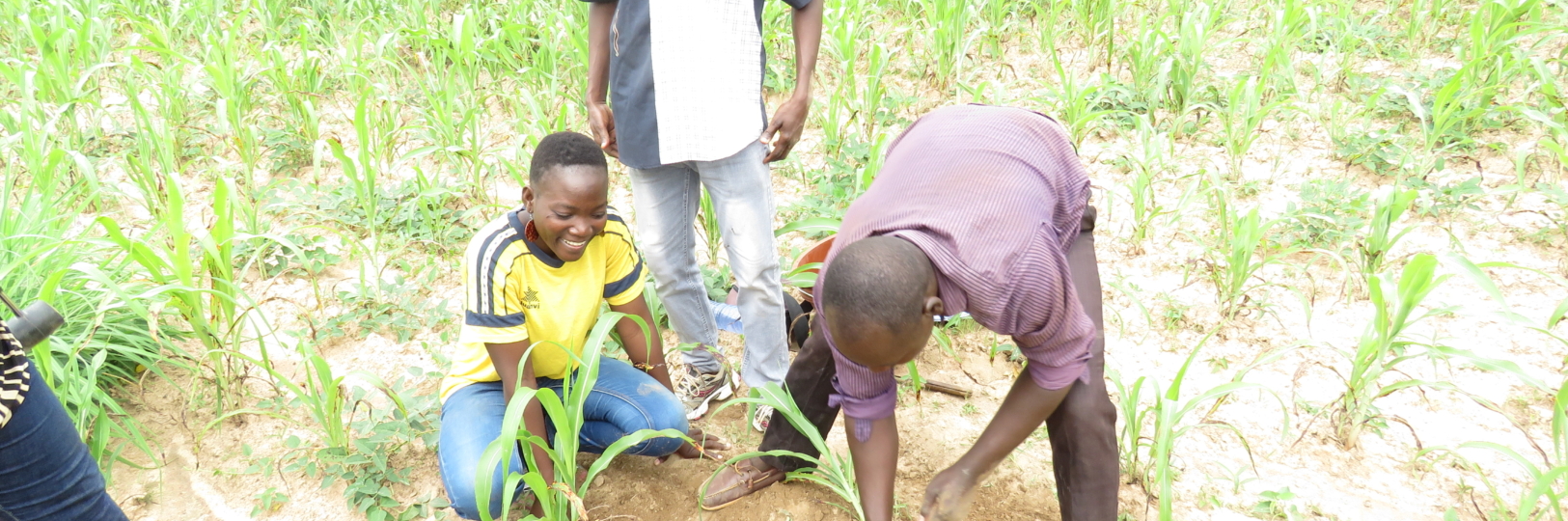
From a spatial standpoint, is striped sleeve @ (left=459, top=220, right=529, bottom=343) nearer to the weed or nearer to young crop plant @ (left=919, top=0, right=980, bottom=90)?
the weed

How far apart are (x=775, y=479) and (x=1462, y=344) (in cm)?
178

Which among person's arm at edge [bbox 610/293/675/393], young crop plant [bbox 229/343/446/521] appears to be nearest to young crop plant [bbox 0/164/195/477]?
young crop plant [bbox 229/343/446/521]

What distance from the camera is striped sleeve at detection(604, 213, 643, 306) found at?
71.4 inches

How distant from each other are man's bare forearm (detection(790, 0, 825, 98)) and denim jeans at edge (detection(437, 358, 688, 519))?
73cm

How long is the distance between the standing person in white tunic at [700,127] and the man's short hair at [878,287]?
704 millimetres

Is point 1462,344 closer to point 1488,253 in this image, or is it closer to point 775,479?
point 1488,253

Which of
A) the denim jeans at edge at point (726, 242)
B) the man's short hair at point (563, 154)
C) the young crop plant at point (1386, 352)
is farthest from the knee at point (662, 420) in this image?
the young crop plant at point (1386, 352)

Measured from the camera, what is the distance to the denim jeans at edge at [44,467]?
120 cm

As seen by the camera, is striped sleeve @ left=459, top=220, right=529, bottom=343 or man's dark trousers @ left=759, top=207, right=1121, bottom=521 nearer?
man's dark trousers @ left=759, top=207, right=1121, bottom=521

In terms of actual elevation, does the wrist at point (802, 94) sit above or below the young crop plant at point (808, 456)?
above

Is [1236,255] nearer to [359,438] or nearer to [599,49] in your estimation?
[599,49]

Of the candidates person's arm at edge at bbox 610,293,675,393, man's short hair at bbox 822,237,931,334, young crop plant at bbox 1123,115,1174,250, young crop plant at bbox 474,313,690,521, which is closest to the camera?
man's short hair at bbox 822,237,931,334

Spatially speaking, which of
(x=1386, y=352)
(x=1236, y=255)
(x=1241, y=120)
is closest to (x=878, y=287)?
(x=1386, y=352)

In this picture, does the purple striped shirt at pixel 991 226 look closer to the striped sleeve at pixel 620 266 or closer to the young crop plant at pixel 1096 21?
the striped sleeve at pixel 620 266
